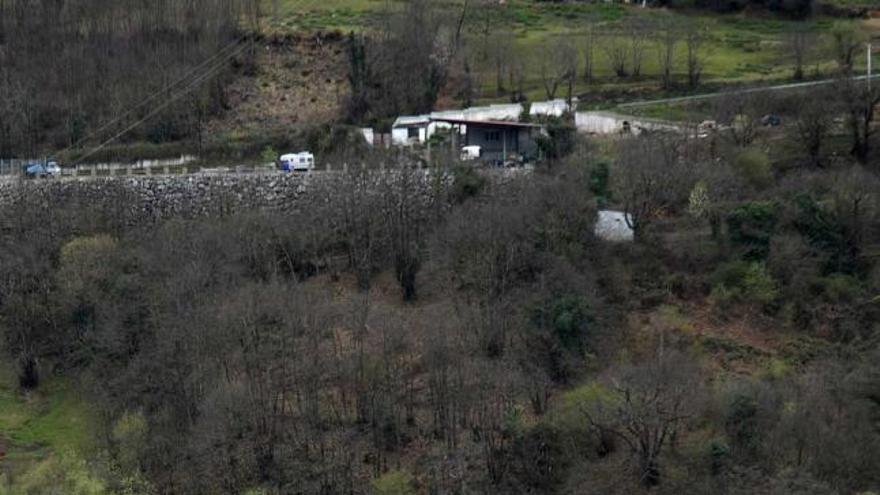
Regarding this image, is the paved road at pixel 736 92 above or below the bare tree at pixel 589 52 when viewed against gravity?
below

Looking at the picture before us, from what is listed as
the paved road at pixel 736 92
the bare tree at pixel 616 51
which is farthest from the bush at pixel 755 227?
the bare tree at pixel 616 51

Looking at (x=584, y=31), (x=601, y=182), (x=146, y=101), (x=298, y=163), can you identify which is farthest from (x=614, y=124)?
(x=146, y=101)

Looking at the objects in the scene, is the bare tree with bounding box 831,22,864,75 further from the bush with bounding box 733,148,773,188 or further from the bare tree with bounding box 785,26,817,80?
the bush with bounding box 733,148,773,188

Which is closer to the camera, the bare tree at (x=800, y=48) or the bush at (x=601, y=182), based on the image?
the bush at (x=601, y=182)

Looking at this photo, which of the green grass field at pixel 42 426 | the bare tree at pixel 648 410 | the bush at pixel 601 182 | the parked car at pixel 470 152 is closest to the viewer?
the bare tree at pixel 648 410

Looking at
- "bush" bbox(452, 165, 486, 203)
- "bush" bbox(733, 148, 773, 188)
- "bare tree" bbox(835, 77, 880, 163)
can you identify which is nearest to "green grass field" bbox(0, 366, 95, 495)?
"bush" bbox(452, 165, 486, 203)

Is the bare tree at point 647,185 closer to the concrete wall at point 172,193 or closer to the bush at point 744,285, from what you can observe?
the bush at point 744,285

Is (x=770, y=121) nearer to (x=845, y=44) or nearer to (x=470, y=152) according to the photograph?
(x=845, y=44)
